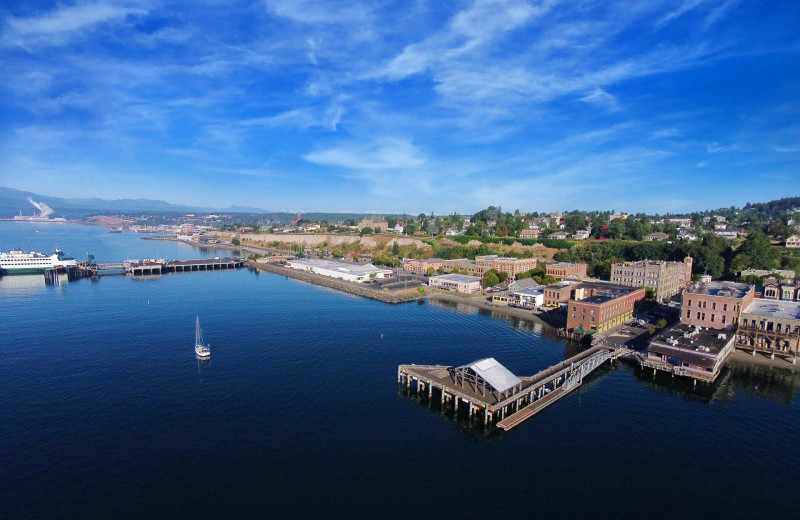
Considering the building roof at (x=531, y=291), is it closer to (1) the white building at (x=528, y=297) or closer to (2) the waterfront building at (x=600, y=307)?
(1) the white building at (x=528, y=297)

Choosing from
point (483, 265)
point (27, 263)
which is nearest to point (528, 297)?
point (483, 265)

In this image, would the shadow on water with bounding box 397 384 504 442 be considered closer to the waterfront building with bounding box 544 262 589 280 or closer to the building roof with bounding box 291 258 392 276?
the waterfront building with bounding box 544 262 589 280

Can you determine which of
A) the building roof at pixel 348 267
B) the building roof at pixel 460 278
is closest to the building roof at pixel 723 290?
the building roof at pixel 460 278

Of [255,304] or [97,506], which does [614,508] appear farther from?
[255,304]

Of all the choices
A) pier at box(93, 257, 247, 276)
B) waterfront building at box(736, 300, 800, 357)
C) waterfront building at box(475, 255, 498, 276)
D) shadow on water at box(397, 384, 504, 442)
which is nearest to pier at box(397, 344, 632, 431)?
shadow on water at box(397, 384, 504, 442)

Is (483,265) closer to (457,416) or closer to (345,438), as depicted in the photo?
(457,416)

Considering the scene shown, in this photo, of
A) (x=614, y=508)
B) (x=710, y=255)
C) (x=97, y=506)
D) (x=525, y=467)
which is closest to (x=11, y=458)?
(x=97, y=506)
